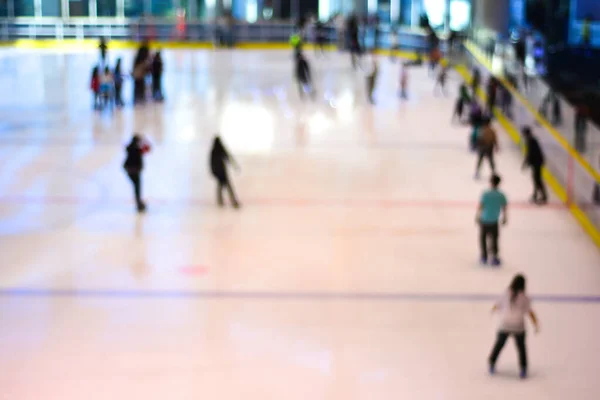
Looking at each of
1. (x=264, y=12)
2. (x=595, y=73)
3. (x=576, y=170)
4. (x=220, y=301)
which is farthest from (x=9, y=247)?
(x=264, y=12)

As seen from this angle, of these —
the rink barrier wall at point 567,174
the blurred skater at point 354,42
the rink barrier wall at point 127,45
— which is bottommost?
the rink barrier wall at point 567,174

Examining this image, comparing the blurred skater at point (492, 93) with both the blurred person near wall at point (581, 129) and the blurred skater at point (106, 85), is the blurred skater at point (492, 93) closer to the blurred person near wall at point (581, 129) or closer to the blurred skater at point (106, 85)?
the blurred person near wall at point (581, 129)

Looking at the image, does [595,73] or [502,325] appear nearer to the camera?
[502,325]

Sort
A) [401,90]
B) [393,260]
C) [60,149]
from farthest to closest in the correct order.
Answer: [401,90]
[60,149]
[393,260]

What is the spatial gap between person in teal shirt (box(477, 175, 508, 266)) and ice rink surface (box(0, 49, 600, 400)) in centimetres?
29

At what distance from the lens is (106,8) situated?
1634 inches

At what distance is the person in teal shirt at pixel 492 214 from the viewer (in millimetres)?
11922

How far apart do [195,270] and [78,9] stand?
3084 cm

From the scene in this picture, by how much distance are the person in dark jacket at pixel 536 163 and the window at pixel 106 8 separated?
28.6 meters

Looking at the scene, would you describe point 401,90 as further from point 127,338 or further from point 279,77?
point 127,338

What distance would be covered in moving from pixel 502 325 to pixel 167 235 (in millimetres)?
6148

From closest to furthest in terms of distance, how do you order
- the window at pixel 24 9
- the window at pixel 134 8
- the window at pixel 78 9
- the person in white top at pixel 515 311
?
the person in white top at pixel 515 311
the window at pixel 24 9
the window at pixel 78 9
the window at pixel 134 8

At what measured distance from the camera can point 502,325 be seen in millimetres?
8680

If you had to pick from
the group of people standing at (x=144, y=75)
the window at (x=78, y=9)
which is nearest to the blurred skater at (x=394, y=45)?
the group of people standing at (x=144, y=75)
